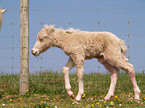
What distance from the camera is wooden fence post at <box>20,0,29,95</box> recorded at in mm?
5922

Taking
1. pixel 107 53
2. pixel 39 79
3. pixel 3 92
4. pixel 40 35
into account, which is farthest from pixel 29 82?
pixel 107 53

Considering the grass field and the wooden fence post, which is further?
the wooden fence post

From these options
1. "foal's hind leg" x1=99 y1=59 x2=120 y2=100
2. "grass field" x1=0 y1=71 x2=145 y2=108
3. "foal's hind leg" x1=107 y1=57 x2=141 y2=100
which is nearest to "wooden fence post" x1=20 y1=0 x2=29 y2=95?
"grass field" x1=0 y1=71 x2=145 y2=108

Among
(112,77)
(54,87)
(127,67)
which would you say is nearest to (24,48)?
(54,87)

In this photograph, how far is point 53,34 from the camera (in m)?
4.93

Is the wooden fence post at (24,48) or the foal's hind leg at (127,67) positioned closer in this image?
the foal's hind leg at (127,67)

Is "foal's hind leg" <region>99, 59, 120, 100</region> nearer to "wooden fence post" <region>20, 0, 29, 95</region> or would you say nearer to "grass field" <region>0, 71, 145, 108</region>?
"grass field" <region>0, 71, 145, 108</region>

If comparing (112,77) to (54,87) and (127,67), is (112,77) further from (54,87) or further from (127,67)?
(54,87)

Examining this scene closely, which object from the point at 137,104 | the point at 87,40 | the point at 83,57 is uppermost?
the point at 87,40

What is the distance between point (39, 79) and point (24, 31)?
1.76 meters

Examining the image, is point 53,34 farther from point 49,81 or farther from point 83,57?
point 49,81

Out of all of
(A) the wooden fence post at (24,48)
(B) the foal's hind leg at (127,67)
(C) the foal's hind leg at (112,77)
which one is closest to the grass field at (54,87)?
(A) the wooden fence post at (24,48)

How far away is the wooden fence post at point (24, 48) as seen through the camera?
5.92 meters

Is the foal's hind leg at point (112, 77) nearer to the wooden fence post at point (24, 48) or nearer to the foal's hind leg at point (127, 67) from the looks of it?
the foal's hind leg at point (127, 67)
